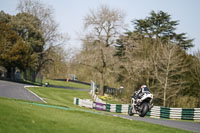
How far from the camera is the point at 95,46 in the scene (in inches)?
2053

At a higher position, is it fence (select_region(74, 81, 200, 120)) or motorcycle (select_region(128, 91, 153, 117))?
motorcycle (select_region(128, 91, 153, 117))

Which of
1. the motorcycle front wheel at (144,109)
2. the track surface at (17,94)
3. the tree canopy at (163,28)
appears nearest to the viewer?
the motorcycle front wheel at (144,109)

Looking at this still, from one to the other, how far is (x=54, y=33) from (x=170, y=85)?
3916 centimetres

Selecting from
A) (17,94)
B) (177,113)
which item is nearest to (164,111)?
(177,113)

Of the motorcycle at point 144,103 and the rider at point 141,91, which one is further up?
the rider at point 141,91

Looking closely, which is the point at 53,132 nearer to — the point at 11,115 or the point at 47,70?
the point at 11,115

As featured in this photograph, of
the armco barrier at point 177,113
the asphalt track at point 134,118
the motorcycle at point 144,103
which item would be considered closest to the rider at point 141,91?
the motorcycle at point 144,103

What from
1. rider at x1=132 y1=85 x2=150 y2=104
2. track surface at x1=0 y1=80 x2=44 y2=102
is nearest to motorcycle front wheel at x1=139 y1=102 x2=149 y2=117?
rider at x1=132 y1=85 x2=150 y2=104

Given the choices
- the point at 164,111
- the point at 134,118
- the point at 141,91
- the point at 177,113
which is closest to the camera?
the point at 141,91

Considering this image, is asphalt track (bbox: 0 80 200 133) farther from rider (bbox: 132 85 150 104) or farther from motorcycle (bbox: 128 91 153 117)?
rider (bbox: 132 85 150 104)

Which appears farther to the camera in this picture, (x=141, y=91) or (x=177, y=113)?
(x=177, y=113)

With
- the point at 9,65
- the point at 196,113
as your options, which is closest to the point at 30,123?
the point at 196,113

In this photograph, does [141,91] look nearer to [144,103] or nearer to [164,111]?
[144,103]

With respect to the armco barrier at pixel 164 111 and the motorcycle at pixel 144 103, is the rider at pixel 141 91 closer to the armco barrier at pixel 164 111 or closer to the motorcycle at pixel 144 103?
the motorcycle at pixel 144 103
